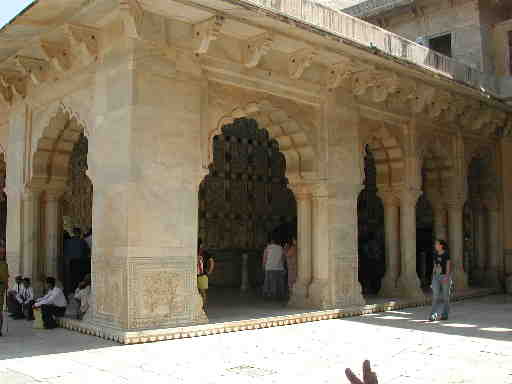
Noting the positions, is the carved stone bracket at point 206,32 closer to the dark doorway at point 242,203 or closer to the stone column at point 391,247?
the stone column at point 391,247

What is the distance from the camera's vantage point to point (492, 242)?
13.2 m

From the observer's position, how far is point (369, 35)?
9.09 metres

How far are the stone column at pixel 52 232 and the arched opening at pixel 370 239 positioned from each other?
586 centimetres

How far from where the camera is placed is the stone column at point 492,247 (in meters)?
13.1

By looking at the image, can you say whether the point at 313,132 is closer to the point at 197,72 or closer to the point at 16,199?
the point at 197,72

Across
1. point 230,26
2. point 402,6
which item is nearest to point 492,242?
point 402,6

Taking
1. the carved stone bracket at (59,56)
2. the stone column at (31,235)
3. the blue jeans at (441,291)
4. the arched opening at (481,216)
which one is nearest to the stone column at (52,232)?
the stone column at (31,235)

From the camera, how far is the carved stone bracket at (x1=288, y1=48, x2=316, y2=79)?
8.39 m

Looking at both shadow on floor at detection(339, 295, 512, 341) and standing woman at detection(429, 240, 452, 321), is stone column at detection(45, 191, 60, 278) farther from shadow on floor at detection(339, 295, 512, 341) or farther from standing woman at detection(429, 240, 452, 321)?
standing woman at detection(429, 240, 452, 321)

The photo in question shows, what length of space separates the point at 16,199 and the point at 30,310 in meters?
2.14

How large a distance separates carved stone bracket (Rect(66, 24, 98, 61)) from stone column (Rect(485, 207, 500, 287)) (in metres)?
9.68

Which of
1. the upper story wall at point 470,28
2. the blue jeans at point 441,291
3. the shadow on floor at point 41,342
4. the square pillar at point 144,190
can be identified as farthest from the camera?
the upper story wall at point 470,28

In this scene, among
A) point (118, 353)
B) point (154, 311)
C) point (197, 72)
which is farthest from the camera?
point (197, 72)

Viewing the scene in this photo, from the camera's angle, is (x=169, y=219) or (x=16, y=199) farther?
(x=16, y=199)
